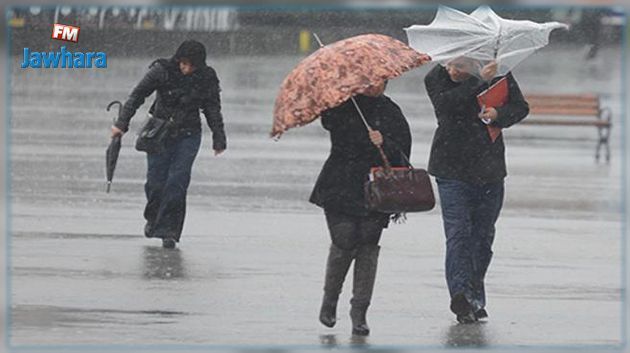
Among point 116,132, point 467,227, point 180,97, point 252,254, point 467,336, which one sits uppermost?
point 180,97

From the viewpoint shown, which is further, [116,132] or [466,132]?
[116,132]

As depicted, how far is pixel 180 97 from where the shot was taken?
11.6m

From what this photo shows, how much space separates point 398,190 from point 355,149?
0.35 m

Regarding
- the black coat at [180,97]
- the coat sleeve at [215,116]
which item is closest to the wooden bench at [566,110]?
the black coat at [180,97]

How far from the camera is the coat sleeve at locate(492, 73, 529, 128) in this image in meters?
9.70

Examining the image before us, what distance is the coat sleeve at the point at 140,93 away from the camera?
11016 millimetres

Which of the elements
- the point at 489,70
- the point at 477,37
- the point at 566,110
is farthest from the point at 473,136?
the point at 566,110

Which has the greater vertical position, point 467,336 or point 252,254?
point 252,254

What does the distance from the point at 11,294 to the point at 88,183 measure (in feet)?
16.0

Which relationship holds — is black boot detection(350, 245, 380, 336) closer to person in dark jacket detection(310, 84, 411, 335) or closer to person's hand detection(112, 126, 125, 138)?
person in dark jacket detection(310, 84, 411, 335)

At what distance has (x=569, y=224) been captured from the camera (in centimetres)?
1405

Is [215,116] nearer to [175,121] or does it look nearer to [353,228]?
[175,121]

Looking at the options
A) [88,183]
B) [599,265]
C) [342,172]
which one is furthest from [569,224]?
[342,172]

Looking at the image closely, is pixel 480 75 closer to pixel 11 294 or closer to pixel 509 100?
pixel 509 100
